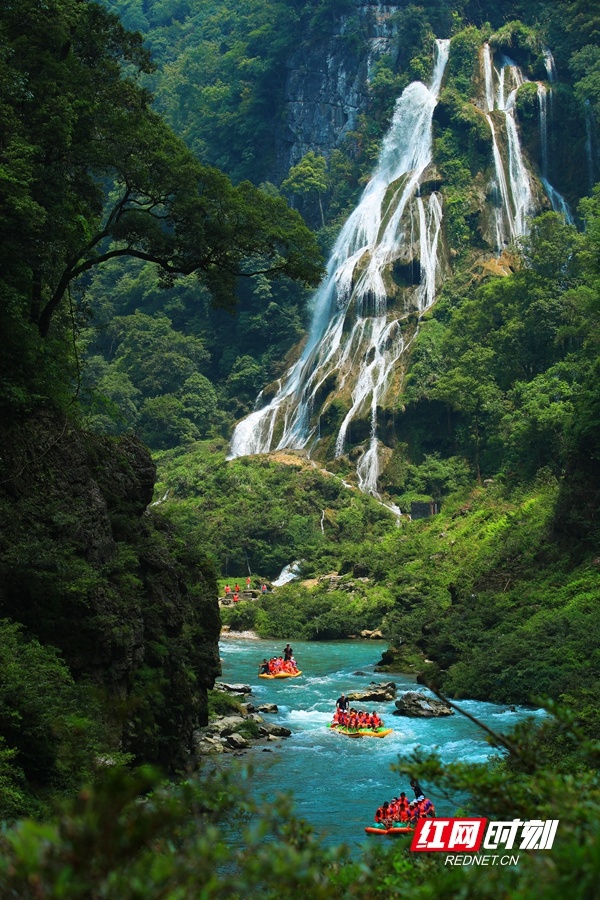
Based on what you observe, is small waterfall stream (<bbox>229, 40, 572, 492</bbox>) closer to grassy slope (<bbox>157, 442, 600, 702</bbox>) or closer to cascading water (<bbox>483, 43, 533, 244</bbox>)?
cascading water (<bbox>483, 43, 533, 244</bbox>)

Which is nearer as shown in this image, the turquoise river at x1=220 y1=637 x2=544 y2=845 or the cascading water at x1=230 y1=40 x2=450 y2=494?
the turquoise river at x1=220 y1=637 x2=544 y2=845

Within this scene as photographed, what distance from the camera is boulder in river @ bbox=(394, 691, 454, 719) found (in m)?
21.2

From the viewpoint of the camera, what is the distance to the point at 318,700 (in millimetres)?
23453

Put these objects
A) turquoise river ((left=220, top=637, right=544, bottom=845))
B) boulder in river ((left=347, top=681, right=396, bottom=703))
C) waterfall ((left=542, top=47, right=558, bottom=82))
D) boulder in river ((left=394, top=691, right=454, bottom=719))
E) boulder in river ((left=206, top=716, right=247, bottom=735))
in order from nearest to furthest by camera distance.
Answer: turquoise river ((left=220, top=637, right=544, bottom=845)), boulder in river ((left=206, top=716, right=247, bottom=735)), boulder in river ((left=394, top=691, right=454, bottom=719)), boulder in river ((left=347, top=681, right=396, bottom=703)), waterfall ((left=542, top=47, right=558, bottom=82))

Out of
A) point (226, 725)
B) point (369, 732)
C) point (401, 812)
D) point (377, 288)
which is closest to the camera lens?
point (401, 812)

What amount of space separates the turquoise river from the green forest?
877 millimetres

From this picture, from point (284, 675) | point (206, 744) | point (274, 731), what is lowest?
point (284, 675)

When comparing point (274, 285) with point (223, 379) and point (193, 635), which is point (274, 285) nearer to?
point (223, 379)

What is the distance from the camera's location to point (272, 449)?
52469 millimetres

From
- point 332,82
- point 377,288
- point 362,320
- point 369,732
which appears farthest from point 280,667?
point 332,82

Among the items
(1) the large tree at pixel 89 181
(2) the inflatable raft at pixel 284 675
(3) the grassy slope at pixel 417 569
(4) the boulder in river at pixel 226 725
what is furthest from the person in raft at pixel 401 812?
(2) the inflatable raft at pixel 284 675

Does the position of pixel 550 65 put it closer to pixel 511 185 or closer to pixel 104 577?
pixel 511 185

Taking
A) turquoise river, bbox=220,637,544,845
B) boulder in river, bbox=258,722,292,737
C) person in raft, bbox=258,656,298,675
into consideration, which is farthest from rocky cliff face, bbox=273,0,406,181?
boulder in river, bbox=258,722,292,737

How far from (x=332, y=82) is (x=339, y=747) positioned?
61.5m
